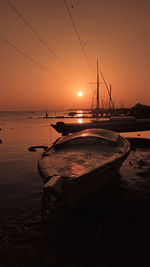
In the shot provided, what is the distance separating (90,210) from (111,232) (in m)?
1.18

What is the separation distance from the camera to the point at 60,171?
4.97 m

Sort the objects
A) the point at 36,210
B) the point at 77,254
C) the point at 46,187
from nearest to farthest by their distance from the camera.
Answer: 1. the point at 46,187
2. the point at 77,254
3. the point at 36,210

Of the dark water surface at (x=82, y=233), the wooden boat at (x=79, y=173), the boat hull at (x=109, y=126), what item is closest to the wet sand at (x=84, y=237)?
the dark water surface at (x=82, y=233)

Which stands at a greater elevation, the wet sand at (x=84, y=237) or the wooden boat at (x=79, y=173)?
the wooden boat at (x=79, y=173)

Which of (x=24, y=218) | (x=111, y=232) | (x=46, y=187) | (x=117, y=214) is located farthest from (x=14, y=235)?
(x=117, y=214)

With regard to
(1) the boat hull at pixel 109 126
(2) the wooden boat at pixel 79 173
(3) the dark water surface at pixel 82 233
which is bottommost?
(3) the dark water surface at pixel 82 233

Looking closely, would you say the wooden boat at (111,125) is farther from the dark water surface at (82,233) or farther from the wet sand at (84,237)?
the wet sand at (84,237)

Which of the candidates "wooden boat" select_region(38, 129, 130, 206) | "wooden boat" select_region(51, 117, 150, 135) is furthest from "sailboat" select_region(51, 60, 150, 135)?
"wooden boat" select_region(38, 129, 130, 206)

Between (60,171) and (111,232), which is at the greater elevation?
(60,171)

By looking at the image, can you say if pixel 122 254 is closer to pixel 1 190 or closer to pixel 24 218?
pixel 24 218

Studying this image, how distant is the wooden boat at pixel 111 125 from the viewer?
2288cm

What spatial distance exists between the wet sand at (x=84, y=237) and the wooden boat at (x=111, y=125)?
16.7 m

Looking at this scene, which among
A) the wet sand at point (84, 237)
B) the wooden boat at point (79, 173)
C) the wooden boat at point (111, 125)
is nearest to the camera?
the wet sand at point (84, 237)

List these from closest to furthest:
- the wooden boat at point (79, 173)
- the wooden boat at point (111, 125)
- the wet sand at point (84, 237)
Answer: the wet sand at point (84, 237) → the wooden boat at point (79, 173) → the wooden boat at point (111, 125)
